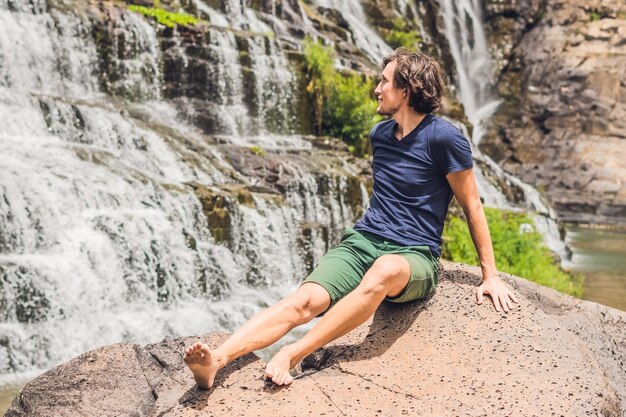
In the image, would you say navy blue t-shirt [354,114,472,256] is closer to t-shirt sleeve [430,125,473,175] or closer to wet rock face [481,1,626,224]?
t-shirt sleeve [430,125,473,175]

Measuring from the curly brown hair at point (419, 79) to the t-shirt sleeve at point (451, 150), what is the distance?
19 cm

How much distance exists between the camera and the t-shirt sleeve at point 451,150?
14.8 ft

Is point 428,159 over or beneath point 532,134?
over

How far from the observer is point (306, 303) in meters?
4.22

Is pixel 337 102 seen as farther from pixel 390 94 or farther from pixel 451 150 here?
pixel 451 150

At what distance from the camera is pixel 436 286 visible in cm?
486

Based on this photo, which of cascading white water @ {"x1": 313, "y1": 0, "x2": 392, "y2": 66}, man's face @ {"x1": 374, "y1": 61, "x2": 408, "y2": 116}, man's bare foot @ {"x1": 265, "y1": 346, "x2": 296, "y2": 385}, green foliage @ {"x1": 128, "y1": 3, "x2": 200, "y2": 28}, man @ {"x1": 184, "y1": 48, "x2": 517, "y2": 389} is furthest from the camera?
cascading white water @ {"x1": 313, "y1": 0, "x2": 392, "y2": 66}

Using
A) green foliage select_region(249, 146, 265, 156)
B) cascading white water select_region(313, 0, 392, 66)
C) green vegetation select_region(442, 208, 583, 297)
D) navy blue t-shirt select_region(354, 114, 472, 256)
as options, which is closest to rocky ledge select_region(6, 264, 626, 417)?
navy blue t-shirt select_region(354, 114, 472, 256)

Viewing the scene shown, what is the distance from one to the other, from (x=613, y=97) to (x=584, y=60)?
202cm

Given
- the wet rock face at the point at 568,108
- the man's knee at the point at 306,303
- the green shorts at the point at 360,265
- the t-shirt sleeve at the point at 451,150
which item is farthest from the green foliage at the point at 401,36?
the man's knee at the point at 306,303

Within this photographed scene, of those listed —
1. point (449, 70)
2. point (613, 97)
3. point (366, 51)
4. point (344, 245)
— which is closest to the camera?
point (344, 245)

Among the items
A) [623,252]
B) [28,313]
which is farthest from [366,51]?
[28,313]

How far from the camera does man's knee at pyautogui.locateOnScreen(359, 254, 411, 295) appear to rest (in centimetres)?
423

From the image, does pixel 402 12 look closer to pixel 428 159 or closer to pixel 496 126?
pixel 496 126
